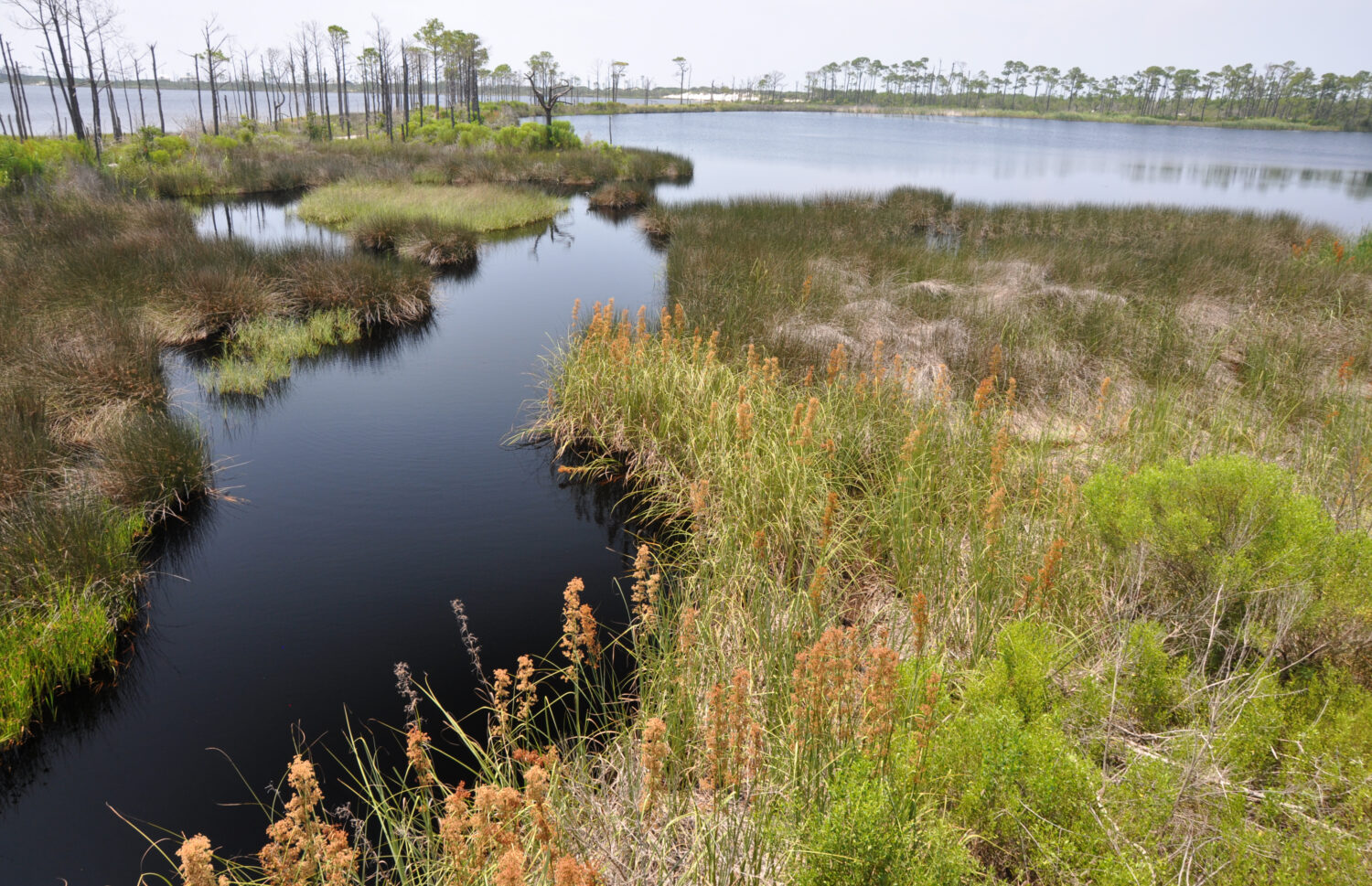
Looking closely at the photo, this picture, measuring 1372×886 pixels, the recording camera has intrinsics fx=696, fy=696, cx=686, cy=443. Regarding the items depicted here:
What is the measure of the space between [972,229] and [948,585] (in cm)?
→ 1435

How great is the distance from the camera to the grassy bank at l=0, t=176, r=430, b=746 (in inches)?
157

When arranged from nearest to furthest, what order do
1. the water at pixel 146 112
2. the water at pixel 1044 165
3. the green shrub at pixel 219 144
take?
1. the water at pixel 1044 165
2. the green shrub at pixel 219 144
3. the water at pixel 146 112

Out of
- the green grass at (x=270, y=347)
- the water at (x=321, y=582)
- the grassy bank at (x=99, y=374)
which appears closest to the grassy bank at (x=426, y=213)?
the grassy bank at (x=99, y=374)

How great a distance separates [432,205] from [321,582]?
576 inches

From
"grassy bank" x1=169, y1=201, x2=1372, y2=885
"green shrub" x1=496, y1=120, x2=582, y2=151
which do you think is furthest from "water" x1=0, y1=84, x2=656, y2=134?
"grassy bank" x1=169, y1=201, x2=1372, y2=885

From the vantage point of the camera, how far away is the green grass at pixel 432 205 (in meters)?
16.1

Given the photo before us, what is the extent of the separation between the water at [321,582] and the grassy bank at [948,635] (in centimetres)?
49

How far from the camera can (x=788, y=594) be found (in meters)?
4.04

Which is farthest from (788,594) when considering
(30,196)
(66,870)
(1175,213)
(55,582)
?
(1175,213)

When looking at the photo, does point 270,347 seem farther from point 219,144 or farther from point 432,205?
point 219,144

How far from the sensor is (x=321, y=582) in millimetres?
4801

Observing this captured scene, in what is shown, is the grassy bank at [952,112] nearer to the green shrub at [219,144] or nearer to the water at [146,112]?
the water at [146,112]

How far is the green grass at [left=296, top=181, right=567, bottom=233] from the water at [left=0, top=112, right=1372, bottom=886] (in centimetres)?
527

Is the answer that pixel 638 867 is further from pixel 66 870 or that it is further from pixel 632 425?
pixel 632 425
